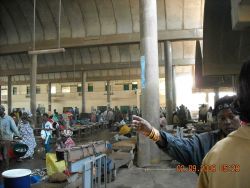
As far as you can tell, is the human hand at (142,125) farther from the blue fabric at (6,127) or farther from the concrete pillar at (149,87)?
the blue fabric at (6,127)

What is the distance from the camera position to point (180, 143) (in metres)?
2.58

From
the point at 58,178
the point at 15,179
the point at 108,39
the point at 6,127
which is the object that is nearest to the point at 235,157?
the point at 15,179

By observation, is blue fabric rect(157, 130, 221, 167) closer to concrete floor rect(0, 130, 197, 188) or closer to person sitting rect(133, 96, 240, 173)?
person sitting rect(133, 96, 240, 173)

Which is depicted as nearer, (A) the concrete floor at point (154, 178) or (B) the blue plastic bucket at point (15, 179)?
(B) the blue plastic bucket at point (15, 179)

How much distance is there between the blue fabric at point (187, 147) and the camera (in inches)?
101

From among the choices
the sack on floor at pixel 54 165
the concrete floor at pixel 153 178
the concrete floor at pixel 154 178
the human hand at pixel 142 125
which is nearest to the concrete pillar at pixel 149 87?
the concrete floor at pixel 154 178

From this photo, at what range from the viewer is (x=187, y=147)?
2.60m

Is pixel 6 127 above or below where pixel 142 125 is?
below

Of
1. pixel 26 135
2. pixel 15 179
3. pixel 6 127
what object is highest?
pixel 6 127

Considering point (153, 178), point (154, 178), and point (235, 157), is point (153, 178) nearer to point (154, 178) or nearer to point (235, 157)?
point (154, 178)

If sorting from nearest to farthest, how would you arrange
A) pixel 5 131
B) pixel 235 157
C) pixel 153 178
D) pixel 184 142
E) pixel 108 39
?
1. pixel 235 157
2. pixel 184 142
3. pixel 153 178
4. pixel 5 131
5. pixel 108 39

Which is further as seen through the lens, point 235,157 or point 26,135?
point 26,135

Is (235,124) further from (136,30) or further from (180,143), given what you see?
(136,30)

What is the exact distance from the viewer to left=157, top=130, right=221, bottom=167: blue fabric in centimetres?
255
